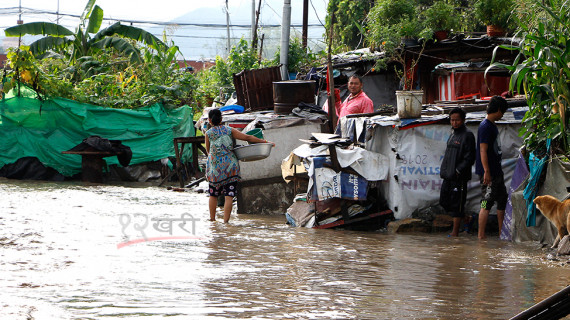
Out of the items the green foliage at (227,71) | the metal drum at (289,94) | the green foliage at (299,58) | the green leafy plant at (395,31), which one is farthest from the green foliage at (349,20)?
the metal drum at (289,94)

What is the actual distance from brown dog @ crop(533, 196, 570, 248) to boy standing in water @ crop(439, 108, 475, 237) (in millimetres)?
1590

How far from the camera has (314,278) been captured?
6176 mm

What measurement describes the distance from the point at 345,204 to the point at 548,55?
3.44 meters

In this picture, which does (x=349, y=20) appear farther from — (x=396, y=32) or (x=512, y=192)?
(x=512, y=192)

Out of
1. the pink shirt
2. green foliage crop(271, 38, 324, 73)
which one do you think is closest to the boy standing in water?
the pink shirt

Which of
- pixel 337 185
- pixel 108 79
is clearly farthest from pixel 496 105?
pixel 108 79

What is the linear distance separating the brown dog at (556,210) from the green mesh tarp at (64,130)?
43.5 feet

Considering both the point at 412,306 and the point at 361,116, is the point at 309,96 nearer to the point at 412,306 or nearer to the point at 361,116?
the point at 361,116

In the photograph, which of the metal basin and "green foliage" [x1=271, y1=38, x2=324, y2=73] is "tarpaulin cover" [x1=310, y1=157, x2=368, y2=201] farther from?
"green foliage" [x1=271, y1=38, x2=324, y2=73]

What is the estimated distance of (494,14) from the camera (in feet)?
57.4

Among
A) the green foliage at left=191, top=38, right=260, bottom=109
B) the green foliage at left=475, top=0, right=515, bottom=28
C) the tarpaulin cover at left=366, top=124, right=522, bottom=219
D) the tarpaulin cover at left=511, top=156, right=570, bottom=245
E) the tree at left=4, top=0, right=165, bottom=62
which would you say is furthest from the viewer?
the green foliage at left=191, top=38, right=260, bottom=109

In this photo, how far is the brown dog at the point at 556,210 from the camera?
7.17 meters

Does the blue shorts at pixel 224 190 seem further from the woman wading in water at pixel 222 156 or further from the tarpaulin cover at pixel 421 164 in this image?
the tarpaulin cover at pixel 421 164

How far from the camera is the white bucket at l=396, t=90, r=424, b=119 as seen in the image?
9500 mm
